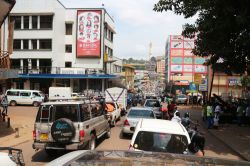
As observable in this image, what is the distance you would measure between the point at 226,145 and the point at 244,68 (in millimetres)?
4275

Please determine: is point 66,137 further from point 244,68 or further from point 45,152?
point 244,68

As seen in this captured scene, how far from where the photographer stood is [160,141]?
8.96 m

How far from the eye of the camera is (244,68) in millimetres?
20156

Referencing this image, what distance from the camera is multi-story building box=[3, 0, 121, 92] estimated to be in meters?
57.5

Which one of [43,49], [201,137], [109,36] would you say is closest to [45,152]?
[201,137]

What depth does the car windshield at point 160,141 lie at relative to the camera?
8891mm

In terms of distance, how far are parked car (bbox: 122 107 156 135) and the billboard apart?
38316mm

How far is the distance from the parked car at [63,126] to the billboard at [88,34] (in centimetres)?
4415

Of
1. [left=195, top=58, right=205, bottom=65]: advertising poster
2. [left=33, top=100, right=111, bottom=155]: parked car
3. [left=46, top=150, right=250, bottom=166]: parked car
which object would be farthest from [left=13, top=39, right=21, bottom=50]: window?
[left=195, top=58, right=205, bottom=65]: advertising poster

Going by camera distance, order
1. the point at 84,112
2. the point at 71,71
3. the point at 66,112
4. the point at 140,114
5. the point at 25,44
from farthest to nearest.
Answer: the point at 25,44 < the point at 71,71 < the point at 140,114 < the point at 84,112 < the point at 66,112

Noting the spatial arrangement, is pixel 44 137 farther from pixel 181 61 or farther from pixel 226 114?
pixel 181 61

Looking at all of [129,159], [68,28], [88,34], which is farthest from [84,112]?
[68,28]

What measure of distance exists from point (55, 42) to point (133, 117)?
131 ft

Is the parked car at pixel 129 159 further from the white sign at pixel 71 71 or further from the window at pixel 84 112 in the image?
the white sign at pixel 71 71
